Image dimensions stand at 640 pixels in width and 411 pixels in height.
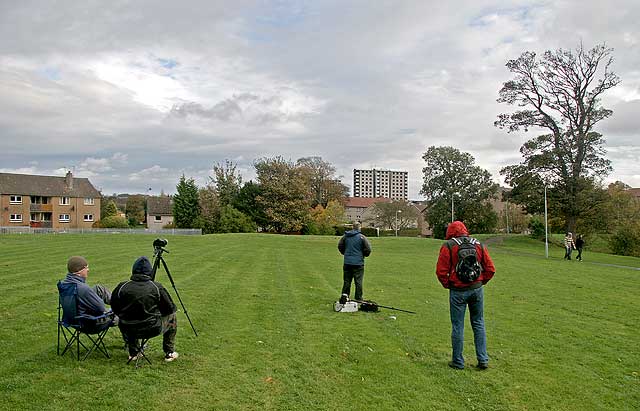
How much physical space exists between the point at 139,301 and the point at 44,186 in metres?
74.4

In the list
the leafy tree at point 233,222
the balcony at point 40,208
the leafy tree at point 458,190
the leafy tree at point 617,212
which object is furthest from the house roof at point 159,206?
the leafy tree at point 617,212

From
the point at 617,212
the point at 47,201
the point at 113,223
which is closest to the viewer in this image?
the point at 617,212

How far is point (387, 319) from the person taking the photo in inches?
424

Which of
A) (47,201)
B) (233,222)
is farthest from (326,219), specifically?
(47,201)

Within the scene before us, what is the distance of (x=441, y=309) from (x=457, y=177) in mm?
62095

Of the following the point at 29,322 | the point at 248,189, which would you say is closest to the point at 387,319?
the point at 29,322

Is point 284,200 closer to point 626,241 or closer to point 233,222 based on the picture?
point 233,222

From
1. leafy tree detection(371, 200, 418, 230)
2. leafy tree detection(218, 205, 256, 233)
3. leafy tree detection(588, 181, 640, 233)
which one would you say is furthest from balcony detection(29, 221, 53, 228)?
leafy tree detection(588, 181, 640, 233)

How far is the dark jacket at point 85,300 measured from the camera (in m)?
7.07

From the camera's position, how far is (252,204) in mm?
71312

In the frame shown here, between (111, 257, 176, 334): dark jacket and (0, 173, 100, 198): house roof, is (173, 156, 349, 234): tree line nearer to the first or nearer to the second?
(0, 173, 100, 198): house roof

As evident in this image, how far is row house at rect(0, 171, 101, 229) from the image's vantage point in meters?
67.8

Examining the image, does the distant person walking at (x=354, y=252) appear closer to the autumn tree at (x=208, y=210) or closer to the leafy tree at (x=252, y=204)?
the autumn tree at (x=208, y=210)

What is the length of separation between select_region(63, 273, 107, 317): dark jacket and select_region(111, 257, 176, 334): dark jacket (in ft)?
1.83
